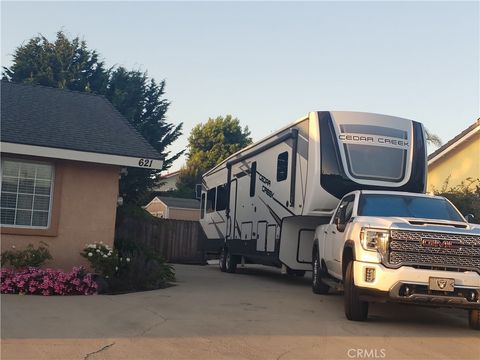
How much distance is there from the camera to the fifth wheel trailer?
39.0 feet

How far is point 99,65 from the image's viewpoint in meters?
26.7

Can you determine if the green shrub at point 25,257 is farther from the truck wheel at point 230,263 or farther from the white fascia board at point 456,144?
the white fascia board at point 456,144

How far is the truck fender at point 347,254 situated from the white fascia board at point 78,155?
16.8 ft

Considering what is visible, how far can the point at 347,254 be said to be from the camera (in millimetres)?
9125

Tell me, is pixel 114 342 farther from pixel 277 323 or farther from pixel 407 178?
pixel 407 178

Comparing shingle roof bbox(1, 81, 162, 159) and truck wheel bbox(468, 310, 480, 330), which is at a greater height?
shingle roof bbox(1, 81, 162, 159)

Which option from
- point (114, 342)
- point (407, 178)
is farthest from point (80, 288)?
point (407, 178)

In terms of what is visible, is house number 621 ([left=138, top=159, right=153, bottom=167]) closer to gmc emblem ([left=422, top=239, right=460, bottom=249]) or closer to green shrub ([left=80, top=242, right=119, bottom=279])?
green shrub ([left=80, top=242, right=119, bottom=279])

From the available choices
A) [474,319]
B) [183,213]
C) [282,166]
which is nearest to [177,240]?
[282,166]

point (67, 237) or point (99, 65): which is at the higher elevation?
point (99, 65)

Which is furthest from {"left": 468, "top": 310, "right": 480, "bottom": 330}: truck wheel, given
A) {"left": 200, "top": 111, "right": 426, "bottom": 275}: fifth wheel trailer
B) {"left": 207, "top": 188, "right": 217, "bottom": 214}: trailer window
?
{"left": 207, "top": 188, "right": 217, "bottom": 214}: trailer window

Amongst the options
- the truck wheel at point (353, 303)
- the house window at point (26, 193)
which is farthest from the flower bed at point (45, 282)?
the truck wheel at point (353, 303)

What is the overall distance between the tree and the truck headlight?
39.2m

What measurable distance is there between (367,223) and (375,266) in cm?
71
